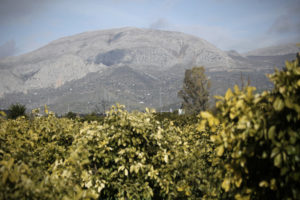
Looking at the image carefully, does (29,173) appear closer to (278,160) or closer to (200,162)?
(278,160)

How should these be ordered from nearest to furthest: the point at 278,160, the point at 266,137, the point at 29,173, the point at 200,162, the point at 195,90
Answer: the point at 278,160, the point at 266,137, the point at 29,173, the point at 200,162, the point at 195,90

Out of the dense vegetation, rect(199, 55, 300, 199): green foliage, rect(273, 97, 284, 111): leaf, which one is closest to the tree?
the dense vegetation

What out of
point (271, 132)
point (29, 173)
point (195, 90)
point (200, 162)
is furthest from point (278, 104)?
point (195, 90)

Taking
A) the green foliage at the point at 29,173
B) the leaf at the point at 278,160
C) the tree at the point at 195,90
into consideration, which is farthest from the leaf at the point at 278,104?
the tree at the point at 195,90

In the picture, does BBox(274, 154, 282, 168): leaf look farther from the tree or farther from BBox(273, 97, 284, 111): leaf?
the tree

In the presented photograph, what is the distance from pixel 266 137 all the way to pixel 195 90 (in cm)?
5594

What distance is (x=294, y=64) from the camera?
2170 mm

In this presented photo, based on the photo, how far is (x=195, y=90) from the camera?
57.1 meters

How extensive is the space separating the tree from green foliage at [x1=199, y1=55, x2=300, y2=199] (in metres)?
53.3

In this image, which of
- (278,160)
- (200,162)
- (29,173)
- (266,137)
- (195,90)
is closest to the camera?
(278,160)

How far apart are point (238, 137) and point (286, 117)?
457 mm

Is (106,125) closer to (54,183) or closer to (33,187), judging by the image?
(54,183)

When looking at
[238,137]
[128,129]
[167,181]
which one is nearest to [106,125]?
[128,129]

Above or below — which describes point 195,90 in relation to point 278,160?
below
